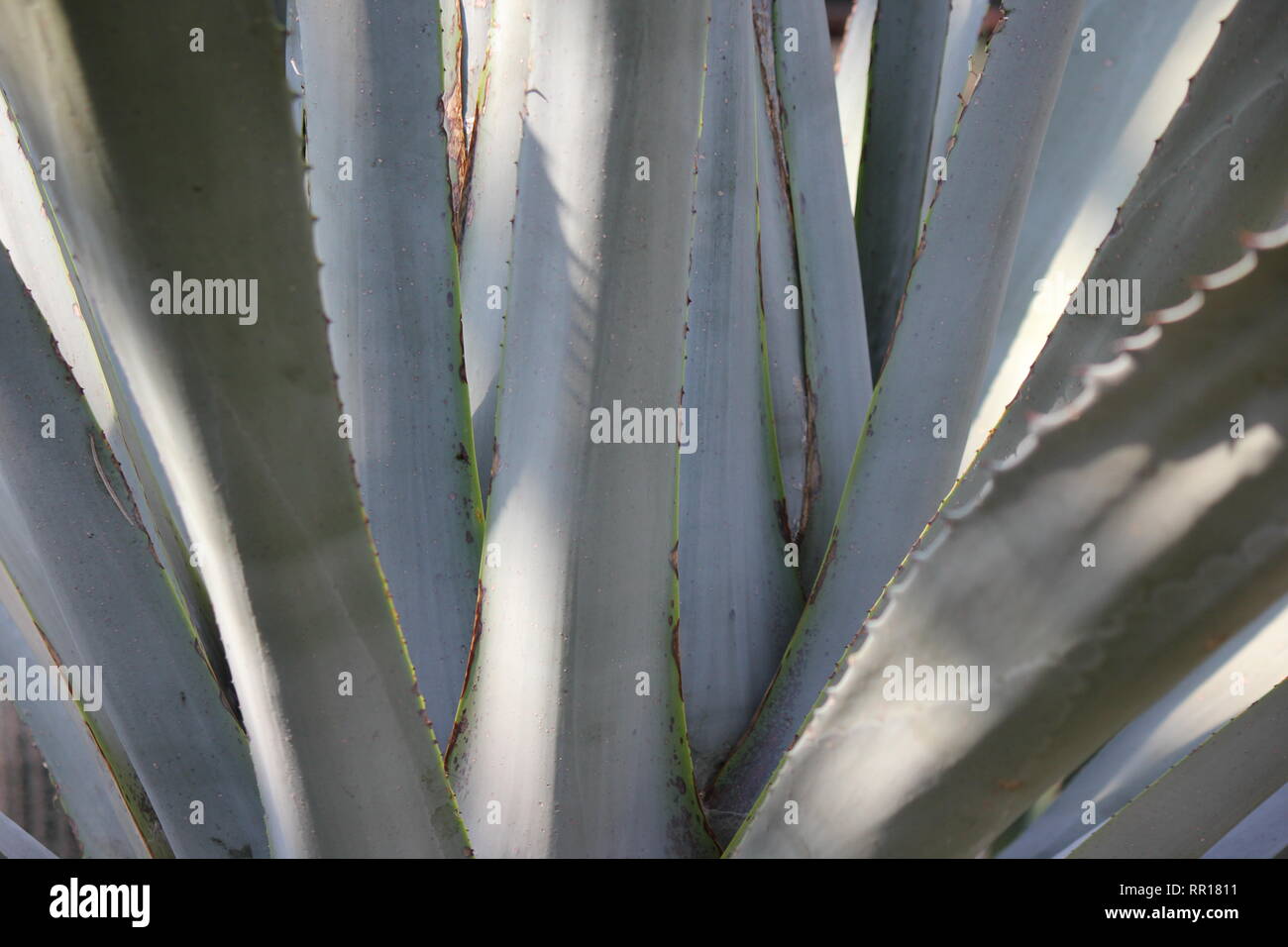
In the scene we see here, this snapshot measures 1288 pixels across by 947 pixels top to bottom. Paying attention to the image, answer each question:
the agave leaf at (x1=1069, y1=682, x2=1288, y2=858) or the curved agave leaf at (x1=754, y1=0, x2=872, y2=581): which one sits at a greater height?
the curved agave leaf at (x1=754, y1=0, x2=872, y2=581)

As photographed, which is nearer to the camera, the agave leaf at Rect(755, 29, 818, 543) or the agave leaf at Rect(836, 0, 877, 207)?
the agave leaf at Rect(755, 29, 818, 543)

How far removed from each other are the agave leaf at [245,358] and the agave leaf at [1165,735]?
425mm

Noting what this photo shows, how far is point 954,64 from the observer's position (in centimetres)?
110

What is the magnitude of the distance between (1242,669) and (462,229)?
0.60 meters

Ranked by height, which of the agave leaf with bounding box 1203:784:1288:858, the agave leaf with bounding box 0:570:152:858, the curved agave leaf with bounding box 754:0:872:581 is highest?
the curved agave leaf with bounding box 754:0:872:581

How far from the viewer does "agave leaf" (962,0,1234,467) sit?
0.94 m

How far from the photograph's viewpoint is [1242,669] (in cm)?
69

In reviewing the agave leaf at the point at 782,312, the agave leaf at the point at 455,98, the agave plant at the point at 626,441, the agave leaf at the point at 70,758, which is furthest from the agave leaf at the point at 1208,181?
the agave leaf at the point at 70,758

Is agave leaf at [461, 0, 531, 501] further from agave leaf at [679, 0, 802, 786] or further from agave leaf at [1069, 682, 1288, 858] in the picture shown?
agave leaf at [1069, 682, 1288, 858]

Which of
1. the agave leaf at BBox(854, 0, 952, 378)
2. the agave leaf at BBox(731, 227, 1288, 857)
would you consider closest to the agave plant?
the agave leaf at BBox(731, 227, 1288, 857)

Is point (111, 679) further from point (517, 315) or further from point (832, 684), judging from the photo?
point (832, 684)

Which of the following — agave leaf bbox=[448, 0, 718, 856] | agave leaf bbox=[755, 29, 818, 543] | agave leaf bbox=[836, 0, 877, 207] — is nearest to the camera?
agave leaf bbox=[448, 0, 718, 856]

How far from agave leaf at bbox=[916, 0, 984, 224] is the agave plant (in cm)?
10
